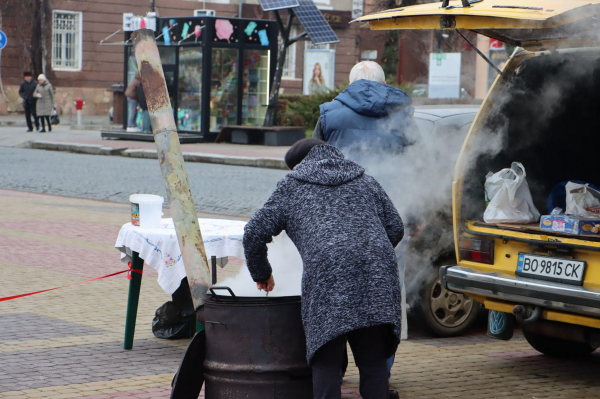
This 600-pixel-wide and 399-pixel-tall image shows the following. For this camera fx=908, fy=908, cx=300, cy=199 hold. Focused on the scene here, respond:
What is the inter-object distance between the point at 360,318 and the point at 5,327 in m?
3.43

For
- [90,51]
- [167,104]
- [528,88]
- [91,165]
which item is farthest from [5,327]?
[90,51]

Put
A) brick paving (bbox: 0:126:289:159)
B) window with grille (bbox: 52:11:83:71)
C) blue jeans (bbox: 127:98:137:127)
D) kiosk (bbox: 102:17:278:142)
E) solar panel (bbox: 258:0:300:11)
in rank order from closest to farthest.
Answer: brick paving (bbox: 0:126:289:159) < solar panel (bbox: 258:0:300:11) < kiosk (bbox: 102:17:278:142) < blue jeans (bbox: 127:98:137:127) < window with grille (bbox: 52:11:83:71)

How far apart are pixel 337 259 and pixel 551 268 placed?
1.74 meters

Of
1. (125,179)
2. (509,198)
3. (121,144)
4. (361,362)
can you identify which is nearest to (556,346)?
(509,198)

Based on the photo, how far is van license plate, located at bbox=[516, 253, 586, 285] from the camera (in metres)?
4.80

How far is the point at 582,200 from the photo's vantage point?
5570mm

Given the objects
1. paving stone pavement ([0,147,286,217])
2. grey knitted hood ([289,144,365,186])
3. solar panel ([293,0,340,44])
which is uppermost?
solar panel ([293,0,340,44])

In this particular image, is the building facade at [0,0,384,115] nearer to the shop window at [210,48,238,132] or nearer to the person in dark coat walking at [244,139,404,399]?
the shop window at [210,48,238,132]

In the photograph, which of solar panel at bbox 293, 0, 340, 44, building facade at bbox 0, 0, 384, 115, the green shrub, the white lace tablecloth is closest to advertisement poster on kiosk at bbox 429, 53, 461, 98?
the green shrub

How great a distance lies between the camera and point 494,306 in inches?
204

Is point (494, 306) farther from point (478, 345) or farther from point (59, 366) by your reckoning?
point (59, 366)

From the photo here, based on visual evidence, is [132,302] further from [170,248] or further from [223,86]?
[223,86]

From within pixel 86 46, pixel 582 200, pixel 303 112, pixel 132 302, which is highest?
pixel 86 46

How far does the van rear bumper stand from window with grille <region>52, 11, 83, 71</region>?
35452 millimetres
